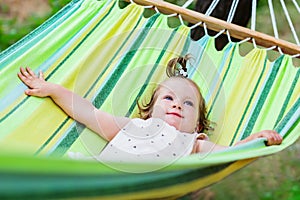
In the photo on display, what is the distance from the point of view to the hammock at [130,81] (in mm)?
1267

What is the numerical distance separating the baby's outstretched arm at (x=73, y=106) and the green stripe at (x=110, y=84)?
1.5 inches

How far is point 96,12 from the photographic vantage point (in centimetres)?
169

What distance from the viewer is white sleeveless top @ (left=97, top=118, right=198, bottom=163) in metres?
1.33

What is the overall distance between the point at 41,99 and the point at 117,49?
0.31 m

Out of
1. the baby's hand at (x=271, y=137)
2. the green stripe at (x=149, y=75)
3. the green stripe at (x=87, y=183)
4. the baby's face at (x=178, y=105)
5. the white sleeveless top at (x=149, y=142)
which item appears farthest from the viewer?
the green stripe at (x=149, y=75)

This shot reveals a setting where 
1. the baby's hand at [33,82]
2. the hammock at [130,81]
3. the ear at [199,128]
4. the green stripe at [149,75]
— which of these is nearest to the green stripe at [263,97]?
the hammock at [130,81]

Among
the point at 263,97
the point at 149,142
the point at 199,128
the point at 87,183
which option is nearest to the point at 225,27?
the point at 263,97

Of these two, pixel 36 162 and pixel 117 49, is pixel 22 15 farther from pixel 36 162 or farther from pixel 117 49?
Result: pixel 36 162

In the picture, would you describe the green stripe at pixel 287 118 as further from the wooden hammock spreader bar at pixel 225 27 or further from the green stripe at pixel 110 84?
the green stripe at pixel 110 84

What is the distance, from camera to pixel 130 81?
160cm

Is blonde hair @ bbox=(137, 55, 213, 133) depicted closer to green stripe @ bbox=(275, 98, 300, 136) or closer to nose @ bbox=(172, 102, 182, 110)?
nose @ bbox=(172, 102, 182, 110)

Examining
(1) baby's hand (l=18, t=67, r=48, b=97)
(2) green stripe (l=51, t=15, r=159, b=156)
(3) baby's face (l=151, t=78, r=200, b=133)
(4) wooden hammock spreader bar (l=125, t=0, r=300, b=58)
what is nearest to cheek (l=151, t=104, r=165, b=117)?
(3) baby's face (l=151, t=78, r=200, b=133)

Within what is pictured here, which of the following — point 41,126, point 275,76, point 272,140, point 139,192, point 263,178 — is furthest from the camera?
point 263,178

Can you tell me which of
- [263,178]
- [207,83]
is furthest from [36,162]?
[263,178]
